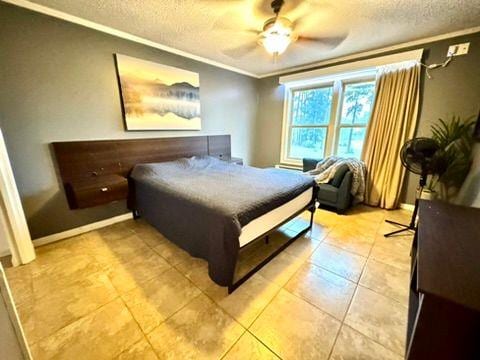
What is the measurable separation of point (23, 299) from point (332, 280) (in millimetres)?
2460

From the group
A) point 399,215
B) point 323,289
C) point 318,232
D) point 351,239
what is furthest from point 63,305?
point 399,215

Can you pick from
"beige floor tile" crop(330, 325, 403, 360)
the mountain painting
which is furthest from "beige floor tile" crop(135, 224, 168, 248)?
"beige floor tile" crop(330, 325, 403, 360)

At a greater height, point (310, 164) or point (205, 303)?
point (310, 164)

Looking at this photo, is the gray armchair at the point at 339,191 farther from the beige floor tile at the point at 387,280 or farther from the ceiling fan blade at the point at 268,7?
the ceiling fan blade at the point at 268,7

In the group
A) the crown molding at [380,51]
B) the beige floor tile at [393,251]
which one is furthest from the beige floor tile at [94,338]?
the crown molding at [380,51]

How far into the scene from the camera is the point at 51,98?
6.79 ft

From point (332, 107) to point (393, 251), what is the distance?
2626mm

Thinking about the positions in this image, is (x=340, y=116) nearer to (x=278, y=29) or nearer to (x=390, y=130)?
(x=390, y=130)

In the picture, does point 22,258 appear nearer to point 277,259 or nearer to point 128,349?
point 128,349

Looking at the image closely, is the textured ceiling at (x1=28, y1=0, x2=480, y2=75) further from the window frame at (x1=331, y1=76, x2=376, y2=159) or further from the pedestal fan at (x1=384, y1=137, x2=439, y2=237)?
the pedestal fan at (x1=384, y1=137, x2=439, y2=237)

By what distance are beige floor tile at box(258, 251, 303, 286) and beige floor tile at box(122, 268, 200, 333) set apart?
635 millimetres

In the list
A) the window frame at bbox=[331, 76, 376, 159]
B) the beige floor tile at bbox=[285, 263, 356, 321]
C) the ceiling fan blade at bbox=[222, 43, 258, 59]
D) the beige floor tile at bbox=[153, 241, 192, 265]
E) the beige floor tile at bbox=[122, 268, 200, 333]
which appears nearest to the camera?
the beige floor tile at bbox=[122, 268, 200, 333]

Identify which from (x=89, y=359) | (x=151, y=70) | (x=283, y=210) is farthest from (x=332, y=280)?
(x=151, y=70)

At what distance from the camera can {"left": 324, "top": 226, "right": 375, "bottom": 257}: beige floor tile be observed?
2.17m
